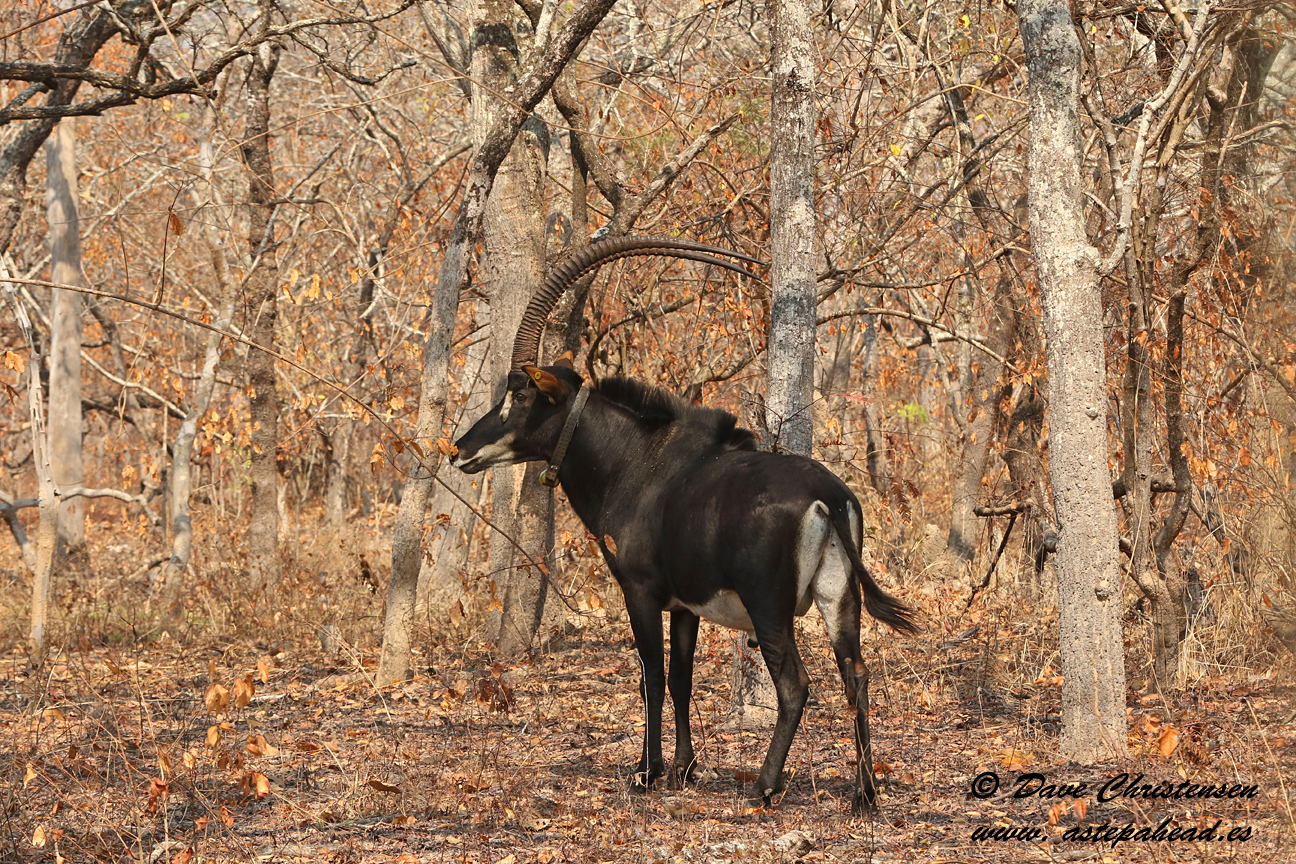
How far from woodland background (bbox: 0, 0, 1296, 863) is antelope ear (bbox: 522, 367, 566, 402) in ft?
3.18

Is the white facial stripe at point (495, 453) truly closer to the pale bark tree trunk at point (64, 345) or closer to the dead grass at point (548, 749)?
the dead grass at point (548, 749)

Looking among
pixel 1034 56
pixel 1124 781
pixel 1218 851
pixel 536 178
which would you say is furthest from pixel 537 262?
pixel 1218 851

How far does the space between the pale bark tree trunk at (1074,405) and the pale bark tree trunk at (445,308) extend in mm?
3624

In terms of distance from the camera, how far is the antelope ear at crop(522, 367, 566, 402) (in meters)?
6.70

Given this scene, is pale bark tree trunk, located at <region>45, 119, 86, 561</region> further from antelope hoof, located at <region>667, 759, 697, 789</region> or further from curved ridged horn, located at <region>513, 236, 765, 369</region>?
antelope hoof, located at <region>667, 759, 697, 789</region>

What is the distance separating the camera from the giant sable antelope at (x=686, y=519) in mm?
5566

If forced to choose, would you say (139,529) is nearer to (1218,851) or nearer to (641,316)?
(641,316)

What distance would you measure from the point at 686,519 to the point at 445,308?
3.70 m

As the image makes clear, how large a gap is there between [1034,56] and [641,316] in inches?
245

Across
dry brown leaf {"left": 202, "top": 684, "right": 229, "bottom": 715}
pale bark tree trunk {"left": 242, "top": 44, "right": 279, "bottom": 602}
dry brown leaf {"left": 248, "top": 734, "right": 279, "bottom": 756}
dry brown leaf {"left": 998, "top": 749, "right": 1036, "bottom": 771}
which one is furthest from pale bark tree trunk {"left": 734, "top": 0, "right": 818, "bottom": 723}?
pale bark tree trunk {"left": 242, "top": 44, "right": 279, "bottom": 602}

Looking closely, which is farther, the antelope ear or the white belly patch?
the antelope ear

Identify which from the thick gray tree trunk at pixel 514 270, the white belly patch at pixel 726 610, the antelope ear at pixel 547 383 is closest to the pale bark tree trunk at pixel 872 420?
the thick gray tree trunk at pixel 514 270

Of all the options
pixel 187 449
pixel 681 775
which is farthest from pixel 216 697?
pixel 187 449

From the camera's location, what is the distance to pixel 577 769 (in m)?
6.75
